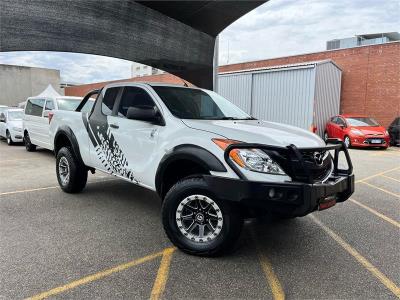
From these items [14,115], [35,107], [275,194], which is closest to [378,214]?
[275,194]

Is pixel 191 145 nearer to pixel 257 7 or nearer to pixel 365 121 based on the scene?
pixel 257 7

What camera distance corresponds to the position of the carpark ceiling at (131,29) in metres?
6.77

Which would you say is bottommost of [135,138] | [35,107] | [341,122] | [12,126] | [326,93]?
[12,126]

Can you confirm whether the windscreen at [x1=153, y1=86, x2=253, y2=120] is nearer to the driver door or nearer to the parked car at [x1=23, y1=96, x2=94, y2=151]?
the driver door

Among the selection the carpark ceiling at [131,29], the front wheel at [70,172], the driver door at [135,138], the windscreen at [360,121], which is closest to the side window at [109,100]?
the driver door at [135,138]

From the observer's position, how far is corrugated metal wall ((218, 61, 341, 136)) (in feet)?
57.1

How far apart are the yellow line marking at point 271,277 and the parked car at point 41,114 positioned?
8.03 metres

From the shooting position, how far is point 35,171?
844 centimetres

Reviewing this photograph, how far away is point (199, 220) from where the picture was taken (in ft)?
12.1

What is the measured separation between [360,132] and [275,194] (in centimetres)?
1307

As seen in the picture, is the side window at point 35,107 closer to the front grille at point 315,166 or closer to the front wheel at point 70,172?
the front wheel at point 70,172

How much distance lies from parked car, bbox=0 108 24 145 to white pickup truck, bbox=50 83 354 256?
35.6 feet

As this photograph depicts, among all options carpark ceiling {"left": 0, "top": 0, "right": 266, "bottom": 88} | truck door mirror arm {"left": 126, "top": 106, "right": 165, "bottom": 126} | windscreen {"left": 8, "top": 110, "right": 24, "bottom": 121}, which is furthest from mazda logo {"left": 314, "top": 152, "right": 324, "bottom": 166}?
windscreen {"left": 8, "top": 110, "right": 24, "bottom": 121}

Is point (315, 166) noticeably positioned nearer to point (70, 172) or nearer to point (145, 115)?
point (145, 115)
